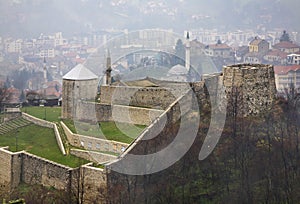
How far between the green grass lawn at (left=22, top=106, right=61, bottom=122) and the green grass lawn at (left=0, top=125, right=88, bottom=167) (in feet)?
2.69

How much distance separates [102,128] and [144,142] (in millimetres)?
2912

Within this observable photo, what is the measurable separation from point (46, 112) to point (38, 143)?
4.58m

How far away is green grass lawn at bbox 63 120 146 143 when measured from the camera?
557 inches

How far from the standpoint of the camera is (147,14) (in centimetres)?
6969

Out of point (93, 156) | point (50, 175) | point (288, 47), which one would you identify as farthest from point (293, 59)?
point (50, 175)

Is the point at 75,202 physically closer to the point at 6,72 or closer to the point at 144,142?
the point at 144,142

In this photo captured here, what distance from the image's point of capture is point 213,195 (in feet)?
39.1

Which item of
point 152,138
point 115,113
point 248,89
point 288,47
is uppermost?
point 288,47

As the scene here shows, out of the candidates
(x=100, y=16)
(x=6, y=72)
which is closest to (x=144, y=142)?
(x=6, y=72)

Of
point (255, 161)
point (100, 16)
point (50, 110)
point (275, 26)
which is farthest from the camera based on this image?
point (100, 16)

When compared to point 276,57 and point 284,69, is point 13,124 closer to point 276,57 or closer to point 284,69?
point 284,69

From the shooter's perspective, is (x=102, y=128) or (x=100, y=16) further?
(x=100, y=16)

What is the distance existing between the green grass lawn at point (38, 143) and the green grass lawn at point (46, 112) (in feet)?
2.69

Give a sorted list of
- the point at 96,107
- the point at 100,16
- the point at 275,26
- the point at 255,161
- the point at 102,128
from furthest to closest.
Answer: the point at 100,16
the point at 275,26
the point at 96,107
the point at 102,128
the point at 255,161
